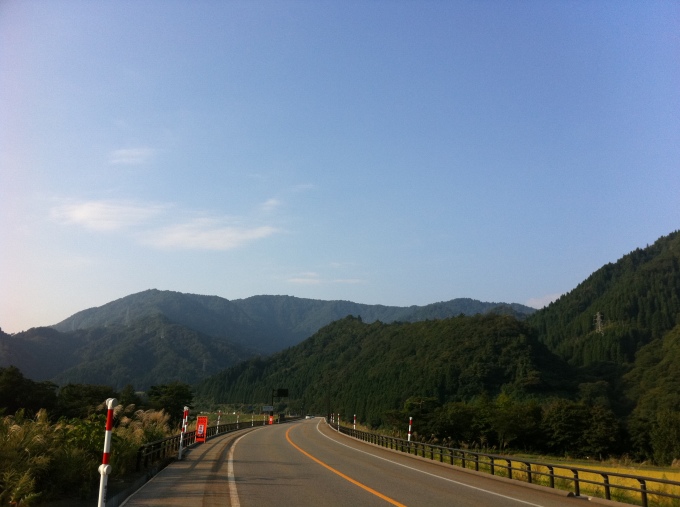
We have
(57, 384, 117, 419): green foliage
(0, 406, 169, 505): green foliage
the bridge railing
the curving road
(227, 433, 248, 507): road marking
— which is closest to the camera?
(0, 406, 169, 505): green foliage

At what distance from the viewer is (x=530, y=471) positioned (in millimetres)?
16859

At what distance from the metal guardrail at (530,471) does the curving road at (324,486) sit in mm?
634

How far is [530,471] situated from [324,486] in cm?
651

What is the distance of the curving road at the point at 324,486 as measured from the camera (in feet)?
38.8

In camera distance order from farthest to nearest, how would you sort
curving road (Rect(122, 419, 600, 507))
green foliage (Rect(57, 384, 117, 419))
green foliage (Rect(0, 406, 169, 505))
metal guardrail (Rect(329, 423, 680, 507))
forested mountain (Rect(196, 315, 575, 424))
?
forested mountain (Rect(196, 315, 575, 424)) < green foliage (Rect(57, 384, 117, 419)) < metal guardrail (Rect(329, 423, 680, 507)) < curving road (Rect(122, 419, 600, 507)) < green foliage (Rect(0, 406, 169, 505))

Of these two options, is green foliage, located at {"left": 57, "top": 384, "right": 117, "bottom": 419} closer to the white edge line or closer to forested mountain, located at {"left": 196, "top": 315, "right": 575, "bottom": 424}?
the white edge line

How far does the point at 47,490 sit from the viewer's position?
10.2 meters

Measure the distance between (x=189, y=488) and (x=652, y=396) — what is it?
125163mm

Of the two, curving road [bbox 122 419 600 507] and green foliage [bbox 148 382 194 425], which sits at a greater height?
green foliage [bbox 148 382 194 425]

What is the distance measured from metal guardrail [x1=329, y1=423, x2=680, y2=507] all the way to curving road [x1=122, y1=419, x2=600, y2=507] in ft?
2.08

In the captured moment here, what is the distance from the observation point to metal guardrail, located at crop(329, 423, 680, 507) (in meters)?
12.5

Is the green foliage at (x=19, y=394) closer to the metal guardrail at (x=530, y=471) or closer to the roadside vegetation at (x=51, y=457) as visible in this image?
the metal guardrail at (x=530, y=471)

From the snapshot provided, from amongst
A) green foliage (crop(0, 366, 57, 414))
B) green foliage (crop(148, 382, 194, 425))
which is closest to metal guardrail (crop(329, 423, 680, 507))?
green foliage (crop(0, 366, 57, 414))

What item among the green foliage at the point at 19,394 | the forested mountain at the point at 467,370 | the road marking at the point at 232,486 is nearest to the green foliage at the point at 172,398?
the green foliage at the point at 19,394
